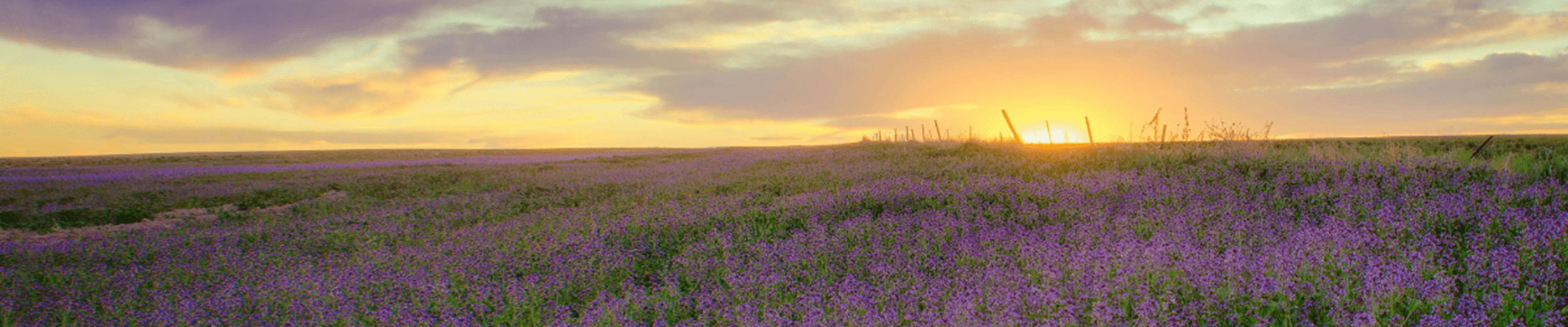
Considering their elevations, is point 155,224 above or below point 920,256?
below

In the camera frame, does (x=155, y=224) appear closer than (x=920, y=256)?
No

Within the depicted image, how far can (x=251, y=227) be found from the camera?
10.9 m

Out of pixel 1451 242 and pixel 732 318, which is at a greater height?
pixel 1451 242

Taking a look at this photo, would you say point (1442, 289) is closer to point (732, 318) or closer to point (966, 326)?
point (966, 326)

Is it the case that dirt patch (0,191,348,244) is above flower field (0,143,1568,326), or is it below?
below

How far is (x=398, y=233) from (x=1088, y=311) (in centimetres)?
897

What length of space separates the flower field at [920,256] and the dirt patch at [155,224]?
25.0 inches

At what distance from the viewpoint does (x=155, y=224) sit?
12.8 metres

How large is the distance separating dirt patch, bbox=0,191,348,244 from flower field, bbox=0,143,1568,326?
64cm

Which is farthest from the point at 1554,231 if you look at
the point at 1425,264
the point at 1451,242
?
the point at 1425,264

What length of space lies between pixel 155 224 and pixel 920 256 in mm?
15526

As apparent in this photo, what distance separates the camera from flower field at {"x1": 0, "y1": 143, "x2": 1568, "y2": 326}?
3.61 meters

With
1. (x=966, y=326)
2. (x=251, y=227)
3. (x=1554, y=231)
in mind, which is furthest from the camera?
(x=251, y=227)

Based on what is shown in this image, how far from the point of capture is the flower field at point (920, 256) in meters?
3.61
